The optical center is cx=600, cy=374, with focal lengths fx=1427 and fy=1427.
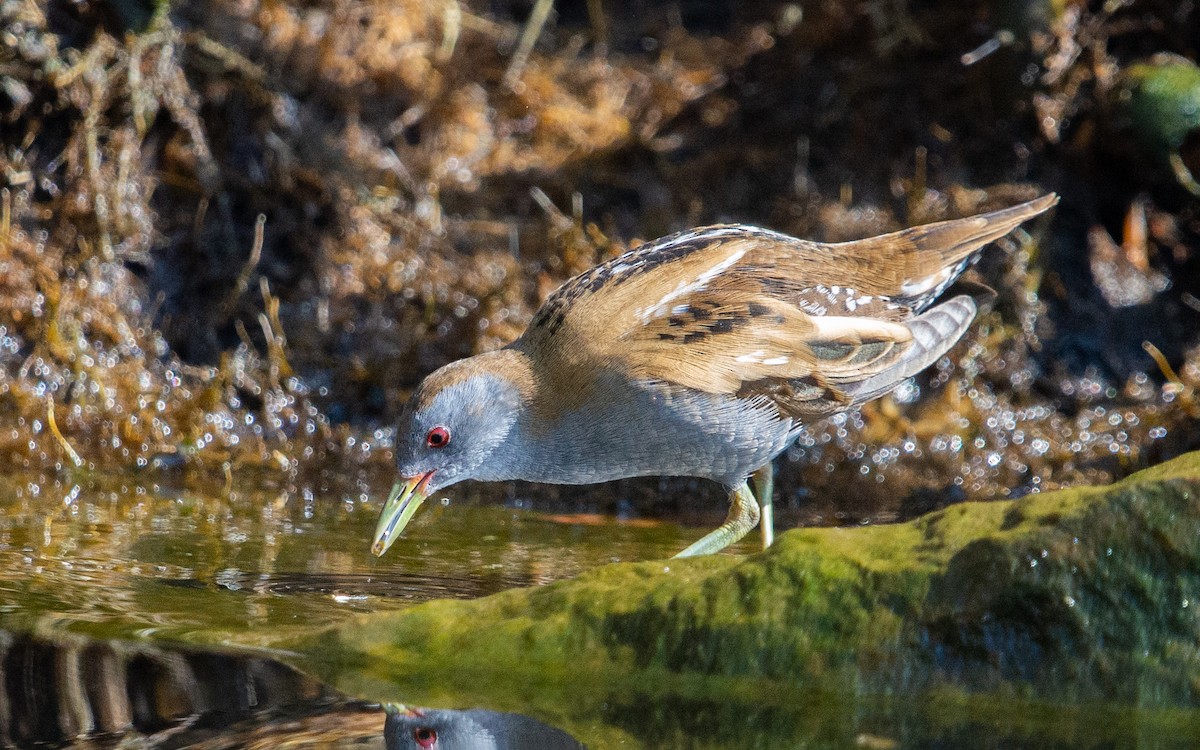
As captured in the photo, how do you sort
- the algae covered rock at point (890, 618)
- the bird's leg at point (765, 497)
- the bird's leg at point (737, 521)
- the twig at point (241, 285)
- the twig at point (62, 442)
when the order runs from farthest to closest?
the twig at point (241, 285) < the twig at point (62, 442) < the bird's leg at point (765, 497) < the bird's leg at point (737, 521) < the algae covered rock at point (890, 618)

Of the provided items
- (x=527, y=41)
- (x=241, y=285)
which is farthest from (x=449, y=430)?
(x=527, y=41)

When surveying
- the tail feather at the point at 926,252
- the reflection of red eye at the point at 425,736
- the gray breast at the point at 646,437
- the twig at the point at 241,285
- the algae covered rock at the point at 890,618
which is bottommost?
the reflection of red eye at the point at 425,736

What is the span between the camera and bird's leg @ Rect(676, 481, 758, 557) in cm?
504

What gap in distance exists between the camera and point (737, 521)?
5.14m

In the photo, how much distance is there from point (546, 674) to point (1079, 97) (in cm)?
511

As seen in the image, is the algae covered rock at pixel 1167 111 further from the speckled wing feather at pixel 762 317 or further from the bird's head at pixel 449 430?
the bird's head at pixel 449 430

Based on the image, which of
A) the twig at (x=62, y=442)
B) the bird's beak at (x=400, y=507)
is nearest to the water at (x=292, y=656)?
the bird's beak at (x=400, y=507)

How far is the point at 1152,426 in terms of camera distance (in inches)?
253

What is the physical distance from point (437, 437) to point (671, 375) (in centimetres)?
80

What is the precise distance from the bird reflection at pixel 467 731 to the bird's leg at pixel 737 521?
1.87 metres

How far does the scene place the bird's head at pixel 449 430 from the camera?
4.68 metres

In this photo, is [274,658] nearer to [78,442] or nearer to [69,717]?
[69,717]

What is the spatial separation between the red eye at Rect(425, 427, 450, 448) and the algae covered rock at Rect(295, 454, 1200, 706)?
1036mm

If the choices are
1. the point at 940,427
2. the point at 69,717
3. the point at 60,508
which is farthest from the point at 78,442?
the point at 940,427
